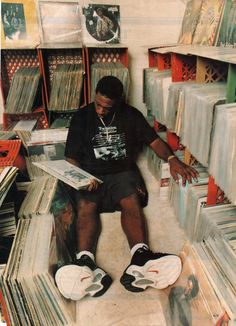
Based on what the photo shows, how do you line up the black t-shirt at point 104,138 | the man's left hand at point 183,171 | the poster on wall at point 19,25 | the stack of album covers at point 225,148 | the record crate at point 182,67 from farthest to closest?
the poster on wall at point 19,25 < the black t-shirt at point 104,138 < the record crate at point 182,67 < the man's left hand at point 183,171 < the stack of album covers at point 225,148

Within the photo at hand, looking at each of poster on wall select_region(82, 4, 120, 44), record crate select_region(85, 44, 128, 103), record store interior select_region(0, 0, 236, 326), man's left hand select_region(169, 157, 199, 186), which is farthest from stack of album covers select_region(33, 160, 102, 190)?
poster on wall select_region(82, 4, 120, 44)

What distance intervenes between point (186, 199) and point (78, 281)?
0.74 metres

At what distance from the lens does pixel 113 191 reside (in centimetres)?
171

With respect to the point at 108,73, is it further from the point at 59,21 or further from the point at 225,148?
the point at 225,148

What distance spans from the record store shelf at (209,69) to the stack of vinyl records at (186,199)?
10cm

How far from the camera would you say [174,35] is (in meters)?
2.42

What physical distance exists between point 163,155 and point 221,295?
104 cm

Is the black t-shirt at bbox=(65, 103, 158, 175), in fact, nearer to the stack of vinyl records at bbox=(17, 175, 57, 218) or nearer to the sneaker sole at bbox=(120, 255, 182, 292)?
the stack of vinyl records at bbox=(17, 175, 57, 218)

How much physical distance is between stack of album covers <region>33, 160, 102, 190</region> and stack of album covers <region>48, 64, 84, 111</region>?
0.67 m

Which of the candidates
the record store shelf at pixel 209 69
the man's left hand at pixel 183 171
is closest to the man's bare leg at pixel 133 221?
the man's left hand at pixel 183 171

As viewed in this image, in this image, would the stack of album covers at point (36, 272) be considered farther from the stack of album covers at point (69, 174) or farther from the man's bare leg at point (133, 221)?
the man's bare leg at point (133, 221)

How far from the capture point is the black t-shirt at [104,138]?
1.76m

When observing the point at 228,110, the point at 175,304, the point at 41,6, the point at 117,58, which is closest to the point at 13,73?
the point at 41,6

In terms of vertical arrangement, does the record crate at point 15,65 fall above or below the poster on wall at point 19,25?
below
